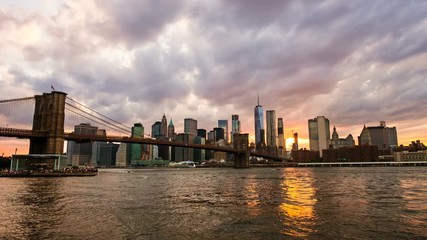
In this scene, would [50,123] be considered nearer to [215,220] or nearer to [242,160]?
[215,220]

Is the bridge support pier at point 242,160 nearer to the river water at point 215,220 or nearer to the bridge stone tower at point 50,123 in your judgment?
the bridge stone tower at point 50,123

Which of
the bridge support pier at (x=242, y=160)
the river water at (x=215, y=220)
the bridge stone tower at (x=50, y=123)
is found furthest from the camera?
the bridge support pier at (x=242, y=160)

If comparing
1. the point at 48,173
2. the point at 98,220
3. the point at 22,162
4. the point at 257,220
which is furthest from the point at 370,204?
the point at 22,162

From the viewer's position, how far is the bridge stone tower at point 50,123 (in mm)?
83688

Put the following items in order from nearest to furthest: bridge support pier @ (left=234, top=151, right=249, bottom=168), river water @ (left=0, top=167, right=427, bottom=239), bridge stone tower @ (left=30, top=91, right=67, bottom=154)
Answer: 1. river water @ (left=0, top=167, right=427, bottom=239)
2. bridge stone tower @ (left=30, top=91, right=67, bottom=154)
3. bridge support pier @ (left=234, top=151, right=249, bottom=168)

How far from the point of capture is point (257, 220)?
18328 mm

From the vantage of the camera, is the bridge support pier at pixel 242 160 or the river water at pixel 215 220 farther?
the bridge support pier at pixel 242 160

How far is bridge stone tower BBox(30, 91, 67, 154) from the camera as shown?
83.7 metres

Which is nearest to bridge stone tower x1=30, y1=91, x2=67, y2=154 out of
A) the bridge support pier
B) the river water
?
the river water

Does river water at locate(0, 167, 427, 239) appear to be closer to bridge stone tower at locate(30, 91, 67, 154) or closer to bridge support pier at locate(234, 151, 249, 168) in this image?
bridge stone tower at locate(30, 91, 67, 154)

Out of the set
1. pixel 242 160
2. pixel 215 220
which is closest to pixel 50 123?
pixel 215 220

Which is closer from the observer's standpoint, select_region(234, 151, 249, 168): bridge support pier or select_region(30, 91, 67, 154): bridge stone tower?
select_region(30, 91, 67, 154): bridge stone tower

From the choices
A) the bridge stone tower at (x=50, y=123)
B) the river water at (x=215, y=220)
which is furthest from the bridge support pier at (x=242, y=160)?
the river water at (x=215, y=220)

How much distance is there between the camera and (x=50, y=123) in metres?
85.1
